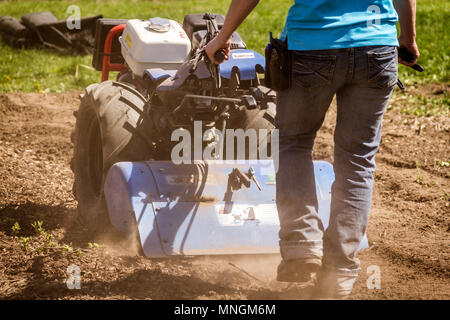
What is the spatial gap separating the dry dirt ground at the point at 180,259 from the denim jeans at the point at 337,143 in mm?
298

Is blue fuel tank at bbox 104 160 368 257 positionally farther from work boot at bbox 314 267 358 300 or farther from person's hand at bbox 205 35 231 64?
person's hand at bbox 205 35 231 64

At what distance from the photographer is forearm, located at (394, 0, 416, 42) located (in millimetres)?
3080

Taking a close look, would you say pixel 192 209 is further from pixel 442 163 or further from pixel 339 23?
pixel 442 163

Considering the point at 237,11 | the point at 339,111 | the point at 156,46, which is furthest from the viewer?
the point at 156,46

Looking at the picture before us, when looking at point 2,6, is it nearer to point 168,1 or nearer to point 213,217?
point 168,1

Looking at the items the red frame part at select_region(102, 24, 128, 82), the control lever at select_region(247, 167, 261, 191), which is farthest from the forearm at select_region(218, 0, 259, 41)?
the red frame part at select_region(102, 24, 128, 82)

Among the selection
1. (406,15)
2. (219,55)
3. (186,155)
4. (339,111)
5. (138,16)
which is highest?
(406,15)

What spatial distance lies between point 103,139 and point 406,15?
177 centimetres

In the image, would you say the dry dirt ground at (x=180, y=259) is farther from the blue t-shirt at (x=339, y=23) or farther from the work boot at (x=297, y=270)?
the blue t-shirt at (x=339, y=23)

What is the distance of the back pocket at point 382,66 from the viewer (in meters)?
2.88

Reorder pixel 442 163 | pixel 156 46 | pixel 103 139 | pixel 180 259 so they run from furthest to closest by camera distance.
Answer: pixel 442 163 → pixel 156 46 → pixel 103 139 → pixel 180 259

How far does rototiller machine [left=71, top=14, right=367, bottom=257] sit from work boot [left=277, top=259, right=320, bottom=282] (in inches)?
19.6

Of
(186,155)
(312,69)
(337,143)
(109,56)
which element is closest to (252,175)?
(186,155)

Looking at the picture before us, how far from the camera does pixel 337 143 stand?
3.08 meters
